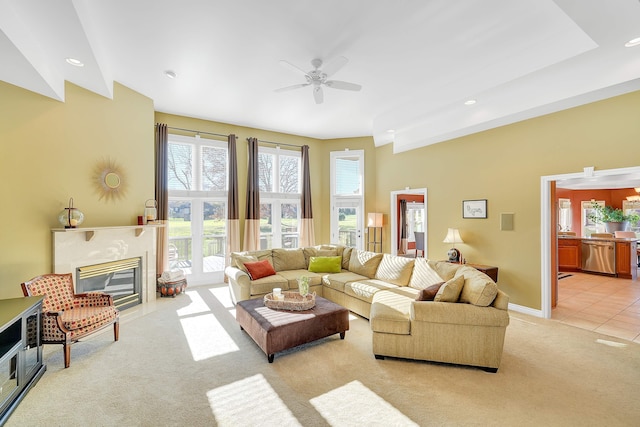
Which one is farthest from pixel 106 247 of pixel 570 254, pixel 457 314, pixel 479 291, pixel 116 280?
pixel 570 254

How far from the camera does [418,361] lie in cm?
294

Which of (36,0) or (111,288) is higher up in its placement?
(36,0)

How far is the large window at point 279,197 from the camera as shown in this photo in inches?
275

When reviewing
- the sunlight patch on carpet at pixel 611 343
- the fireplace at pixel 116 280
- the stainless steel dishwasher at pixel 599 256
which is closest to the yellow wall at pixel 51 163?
the fireplace at pixel 116 280

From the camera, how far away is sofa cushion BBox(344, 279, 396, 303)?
401cm

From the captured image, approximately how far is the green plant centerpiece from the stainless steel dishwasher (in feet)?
6.87

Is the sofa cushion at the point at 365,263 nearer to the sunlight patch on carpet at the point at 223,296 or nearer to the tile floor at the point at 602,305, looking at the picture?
the sunlight patch on carpet at the point at 223,296

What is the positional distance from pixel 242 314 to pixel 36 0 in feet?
11.9

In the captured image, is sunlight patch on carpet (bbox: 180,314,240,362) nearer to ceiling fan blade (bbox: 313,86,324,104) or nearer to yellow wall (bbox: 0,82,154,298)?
yellow wall (bbox: 0,82,154,298)

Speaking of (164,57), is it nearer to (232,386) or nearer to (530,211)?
(232,386)

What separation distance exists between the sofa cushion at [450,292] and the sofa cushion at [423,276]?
0.83 metres

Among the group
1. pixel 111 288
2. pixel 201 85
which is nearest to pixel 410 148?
pixel 201 85

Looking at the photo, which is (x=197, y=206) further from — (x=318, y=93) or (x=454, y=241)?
(x=454, y=241)

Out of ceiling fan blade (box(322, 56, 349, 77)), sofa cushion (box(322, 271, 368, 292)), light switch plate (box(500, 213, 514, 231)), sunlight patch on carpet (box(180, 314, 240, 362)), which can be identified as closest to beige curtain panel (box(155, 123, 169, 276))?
sunlight patch on carpet (box(180, 314, 240, 362))
